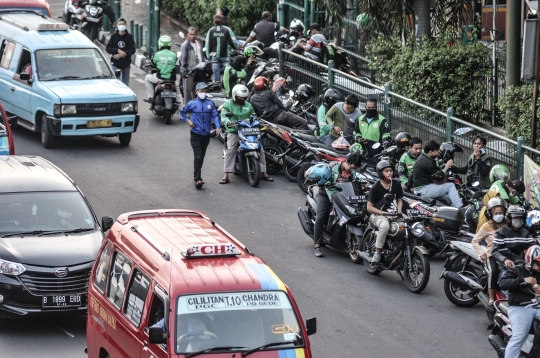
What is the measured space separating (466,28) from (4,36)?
10051 mm

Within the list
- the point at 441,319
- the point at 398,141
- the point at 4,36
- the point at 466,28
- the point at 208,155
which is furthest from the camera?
the point at 466,28

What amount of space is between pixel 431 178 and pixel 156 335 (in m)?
8.01

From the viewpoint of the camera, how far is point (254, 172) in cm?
1809

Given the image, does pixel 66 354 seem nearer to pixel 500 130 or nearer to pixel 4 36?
pixel 500 130

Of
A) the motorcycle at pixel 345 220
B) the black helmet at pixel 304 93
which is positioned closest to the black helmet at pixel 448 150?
the motorcycle at pixel 345 220

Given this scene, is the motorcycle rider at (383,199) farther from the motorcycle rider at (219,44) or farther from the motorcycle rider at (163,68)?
the motorcycle rider at (219,44)

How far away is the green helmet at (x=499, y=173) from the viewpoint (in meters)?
14.7

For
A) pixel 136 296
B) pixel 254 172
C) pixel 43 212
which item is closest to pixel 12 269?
pixel 43 212

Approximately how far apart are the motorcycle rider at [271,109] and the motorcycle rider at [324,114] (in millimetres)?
496

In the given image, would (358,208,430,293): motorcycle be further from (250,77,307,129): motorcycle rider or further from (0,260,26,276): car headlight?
(250,77,307,129): motorcycle rider

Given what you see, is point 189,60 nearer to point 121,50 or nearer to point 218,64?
point 218,64

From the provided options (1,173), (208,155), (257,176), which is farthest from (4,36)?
(1,173)

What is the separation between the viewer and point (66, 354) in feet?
37.2

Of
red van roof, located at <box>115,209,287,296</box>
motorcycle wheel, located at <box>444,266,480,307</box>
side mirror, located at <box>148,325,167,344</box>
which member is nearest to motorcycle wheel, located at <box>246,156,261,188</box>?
motorcycle wheel, located at <box>444,266,480,307</box>
